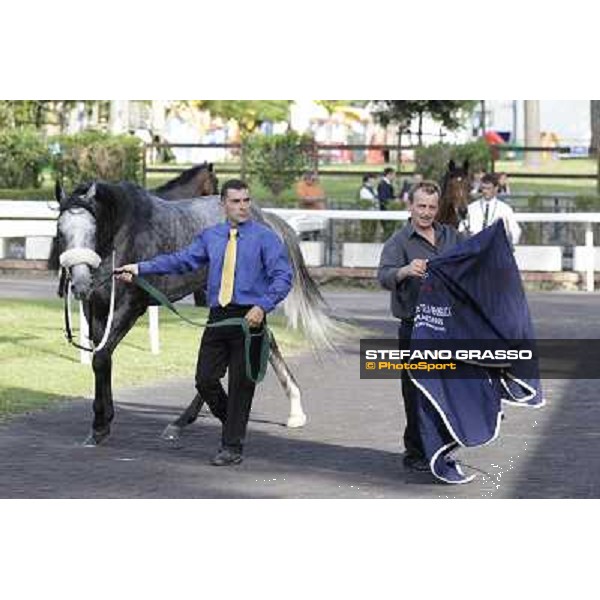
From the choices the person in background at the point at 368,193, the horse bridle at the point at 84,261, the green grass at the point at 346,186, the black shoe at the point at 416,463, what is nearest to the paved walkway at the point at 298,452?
the black shoe at the point at 416,463

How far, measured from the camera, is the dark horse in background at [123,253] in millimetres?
11883

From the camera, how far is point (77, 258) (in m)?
11.7

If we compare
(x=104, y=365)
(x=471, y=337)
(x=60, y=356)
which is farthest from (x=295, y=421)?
(x=60, y=356)

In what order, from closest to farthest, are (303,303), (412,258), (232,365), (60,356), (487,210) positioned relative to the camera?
Answer: (412,258)
(232,365)
(303,303)
(60,356)
(487,210)

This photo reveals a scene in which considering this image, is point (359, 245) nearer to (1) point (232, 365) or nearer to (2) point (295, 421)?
(2) point (295, 421)

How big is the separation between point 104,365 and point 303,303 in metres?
1.94

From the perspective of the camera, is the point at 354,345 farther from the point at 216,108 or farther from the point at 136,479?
the point at 216,108

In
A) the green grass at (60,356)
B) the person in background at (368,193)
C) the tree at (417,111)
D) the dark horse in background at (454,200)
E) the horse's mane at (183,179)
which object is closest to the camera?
the dark horse in background at (454,200)

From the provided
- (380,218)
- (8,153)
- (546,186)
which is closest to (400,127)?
(546,186)

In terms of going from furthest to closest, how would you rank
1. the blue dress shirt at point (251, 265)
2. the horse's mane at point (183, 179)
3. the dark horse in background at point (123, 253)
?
1. the horse's mane at point (183, 179)
2. the dark horse in background at point (123, 253)
3. the blue dress shirt at point (251, 265)

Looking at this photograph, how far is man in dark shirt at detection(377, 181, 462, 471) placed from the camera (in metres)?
10.7

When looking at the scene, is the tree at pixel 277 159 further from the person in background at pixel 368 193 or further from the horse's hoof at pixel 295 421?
the horse's hoof at pixel 295 421

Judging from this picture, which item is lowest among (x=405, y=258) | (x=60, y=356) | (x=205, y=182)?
(x=60, y=356)

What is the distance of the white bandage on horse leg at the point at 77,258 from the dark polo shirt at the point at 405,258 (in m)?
2.04
